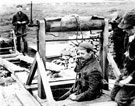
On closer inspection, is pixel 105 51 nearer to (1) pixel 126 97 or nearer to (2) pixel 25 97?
(1) pixel 126 97

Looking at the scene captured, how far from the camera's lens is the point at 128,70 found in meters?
4.22

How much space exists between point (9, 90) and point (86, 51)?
2.50m

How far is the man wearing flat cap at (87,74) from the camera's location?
14.8 feet

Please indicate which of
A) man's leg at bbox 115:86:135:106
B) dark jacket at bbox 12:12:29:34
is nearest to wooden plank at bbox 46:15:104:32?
man's leg at bbox 115:86:135:106

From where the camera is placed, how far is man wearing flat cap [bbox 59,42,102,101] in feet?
14.8

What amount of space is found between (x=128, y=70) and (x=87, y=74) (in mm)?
714

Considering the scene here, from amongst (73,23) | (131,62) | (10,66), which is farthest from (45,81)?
(10,66)

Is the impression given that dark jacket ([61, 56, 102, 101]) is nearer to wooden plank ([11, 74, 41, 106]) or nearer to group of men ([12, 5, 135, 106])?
group of men ([12, 5, 135, 106])

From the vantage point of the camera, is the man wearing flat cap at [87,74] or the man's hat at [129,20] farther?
the man wearing flat cap at [87,74]

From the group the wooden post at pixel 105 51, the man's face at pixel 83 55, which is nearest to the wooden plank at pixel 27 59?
the wooden post at pixel 105 51

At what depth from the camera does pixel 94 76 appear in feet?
14.8

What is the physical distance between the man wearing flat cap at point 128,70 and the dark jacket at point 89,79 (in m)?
0.43

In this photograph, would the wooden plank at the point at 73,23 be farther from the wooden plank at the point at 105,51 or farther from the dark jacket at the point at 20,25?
the dark jacket at the point at 20,25

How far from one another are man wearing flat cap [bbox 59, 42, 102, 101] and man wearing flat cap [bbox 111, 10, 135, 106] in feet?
1.46
